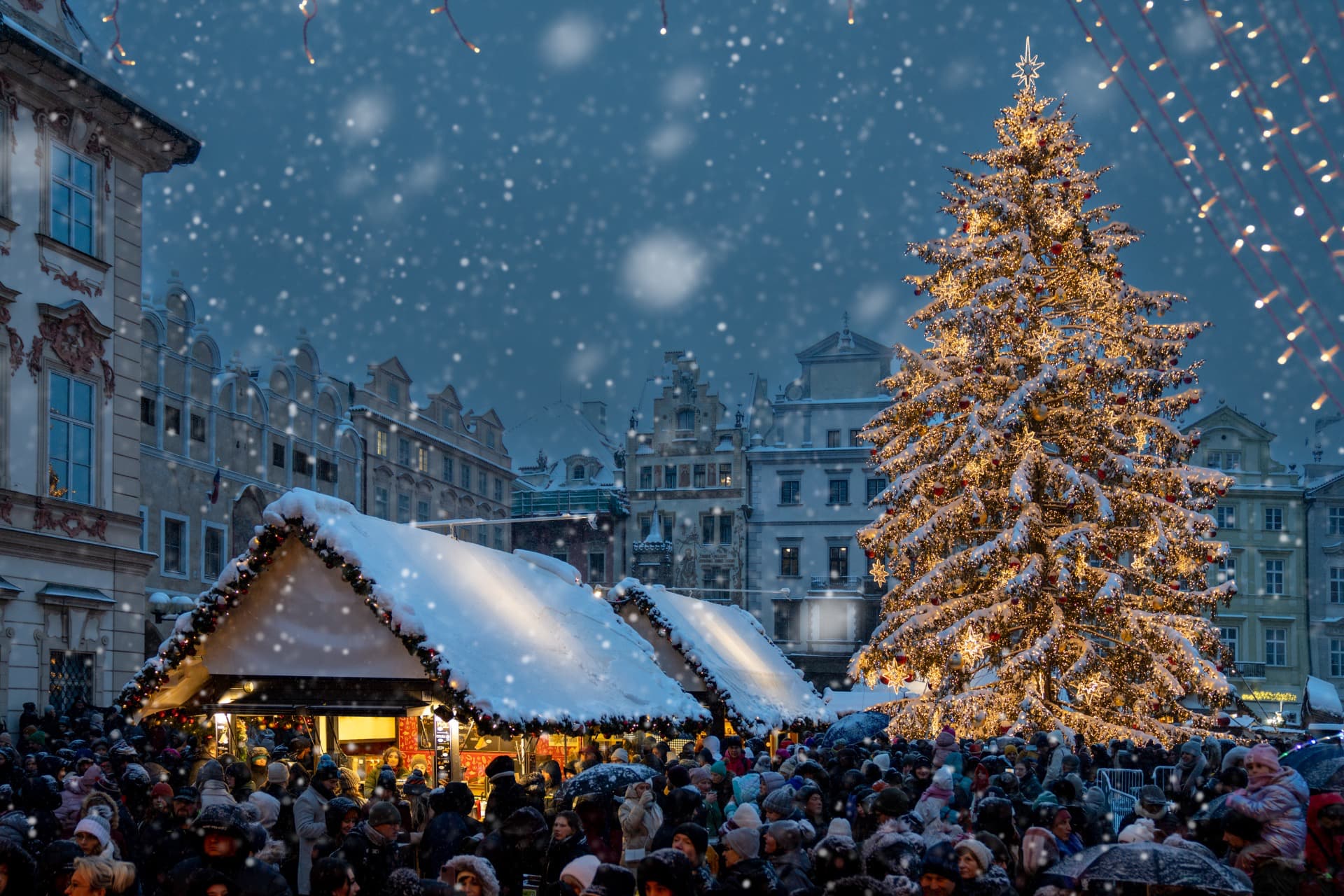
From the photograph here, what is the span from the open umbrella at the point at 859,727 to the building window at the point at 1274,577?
4086 cm

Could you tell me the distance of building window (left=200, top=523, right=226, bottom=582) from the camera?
4003 cm

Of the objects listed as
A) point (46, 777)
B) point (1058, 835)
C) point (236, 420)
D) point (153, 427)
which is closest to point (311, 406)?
point (236, 420)

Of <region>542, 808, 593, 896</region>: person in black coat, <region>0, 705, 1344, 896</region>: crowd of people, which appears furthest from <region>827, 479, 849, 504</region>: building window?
<region>542, 808, 593, 896</region>: person in black coat

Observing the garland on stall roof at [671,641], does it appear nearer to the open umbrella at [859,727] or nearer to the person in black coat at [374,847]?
the open umbrella at [859,727]

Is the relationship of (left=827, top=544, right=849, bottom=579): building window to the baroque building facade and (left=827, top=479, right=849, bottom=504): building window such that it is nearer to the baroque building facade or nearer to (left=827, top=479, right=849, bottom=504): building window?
(left=827, top=479, right=849, bottom=504): building window

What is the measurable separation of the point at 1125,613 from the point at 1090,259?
6.03m

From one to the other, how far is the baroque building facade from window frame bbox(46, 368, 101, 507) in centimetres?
3

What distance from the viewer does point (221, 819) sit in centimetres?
812

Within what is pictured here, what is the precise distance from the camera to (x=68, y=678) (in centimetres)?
2403

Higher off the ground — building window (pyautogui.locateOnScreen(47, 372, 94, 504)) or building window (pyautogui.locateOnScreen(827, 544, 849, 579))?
building window (pyautogui.locateOnScreen(47, 372, 94, 504))

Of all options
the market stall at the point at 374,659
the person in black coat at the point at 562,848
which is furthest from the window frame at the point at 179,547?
the person in black coat at the point at 562,848

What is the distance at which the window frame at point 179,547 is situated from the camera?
126 feet

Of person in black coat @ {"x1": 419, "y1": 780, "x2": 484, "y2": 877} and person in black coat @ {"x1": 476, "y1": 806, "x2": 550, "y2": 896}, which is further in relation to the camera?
person in black coat @ {"x1": 419, "y1": 780, "x2": 484, "y2": 877}

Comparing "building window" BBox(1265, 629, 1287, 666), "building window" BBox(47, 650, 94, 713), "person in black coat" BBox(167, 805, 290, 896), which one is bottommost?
"building window" BBox(1265, 629, 1287, 666)
